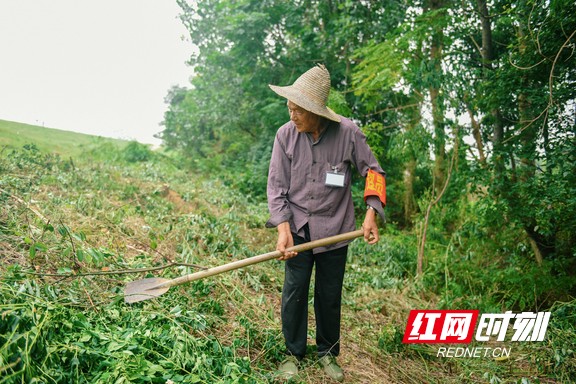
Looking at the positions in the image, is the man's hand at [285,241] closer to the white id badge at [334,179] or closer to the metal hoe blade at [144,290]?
the white id badge at [334,179]

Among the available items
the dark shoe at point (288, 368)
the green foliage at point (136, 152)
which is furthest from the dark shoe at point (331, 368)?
the green foliage at point (136, 152)

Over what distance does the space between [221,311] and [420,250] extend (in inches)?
110

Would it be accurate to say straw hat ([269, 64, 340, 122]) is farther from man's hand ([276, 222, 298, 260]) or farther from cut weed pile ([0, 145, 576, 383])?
cut weed pile ([0, 145, 576, 383])

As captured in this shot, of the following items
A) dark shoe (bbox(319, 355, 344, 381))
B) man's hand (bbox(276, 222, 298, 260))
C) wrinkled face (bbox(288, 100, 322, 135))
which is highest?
wrinkled face (bbox(288, 100, 322, 135))

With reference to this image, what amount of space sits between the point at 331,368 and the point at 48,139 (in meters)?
8.19

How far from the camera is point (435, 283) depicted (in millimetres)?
4719

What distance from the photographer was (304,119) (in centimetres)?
248

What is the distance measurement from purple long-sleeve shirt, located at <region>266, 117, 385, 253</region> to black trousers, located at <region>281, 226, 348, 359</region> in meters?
0.11

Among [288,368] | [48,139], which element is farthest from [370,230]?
[48,139]

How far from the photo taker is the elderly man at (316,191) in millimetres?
2541

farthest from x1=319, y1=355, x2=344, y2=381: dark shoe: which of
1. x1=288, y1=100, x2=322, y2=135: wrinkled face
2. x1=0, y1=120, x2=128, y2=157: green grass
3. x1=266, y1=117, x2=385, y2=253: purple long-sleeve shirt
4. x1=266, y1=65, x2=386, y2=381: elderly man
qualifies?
x1=0, y1=120, x2=128, y2=157: green grass

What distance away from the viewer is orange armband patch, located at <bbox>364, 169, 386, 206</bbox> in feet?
8.33

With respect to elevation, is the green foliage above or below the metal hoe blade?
above

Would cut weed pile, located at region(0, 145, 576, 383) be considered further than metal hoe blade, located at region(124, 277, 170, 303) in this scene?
No
